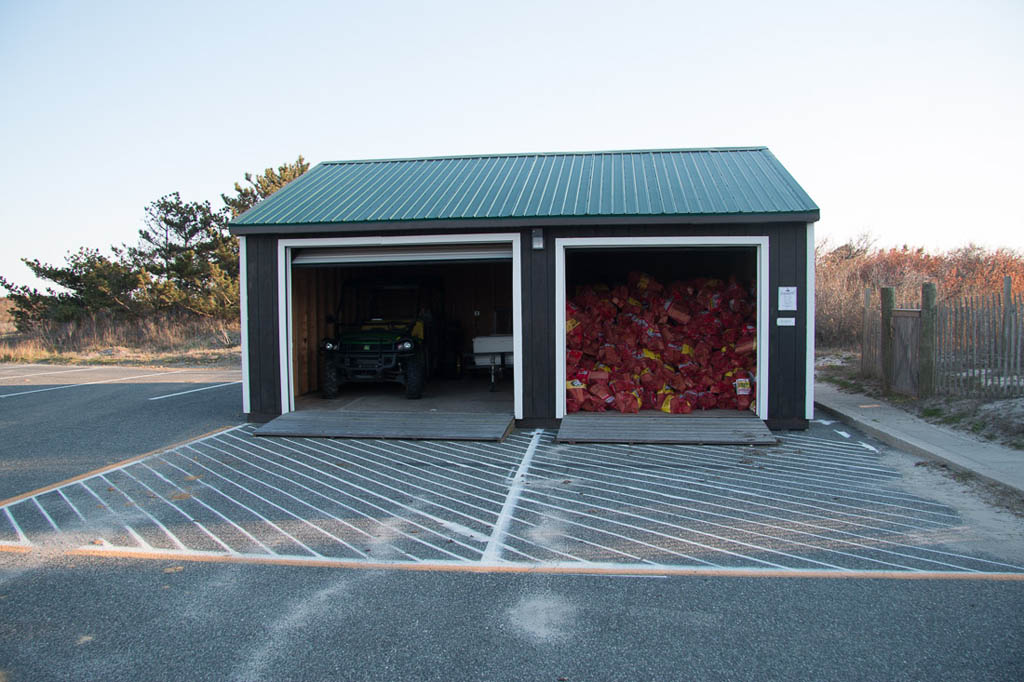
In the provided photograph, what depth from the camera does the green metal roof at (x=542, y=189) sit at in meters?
10.2

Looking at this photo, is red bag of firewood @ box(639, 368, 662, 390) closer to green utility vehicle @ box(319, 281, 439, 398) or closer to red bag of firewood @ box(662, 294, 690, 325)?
red bag of firewood @ box(662, 294, 690, 325)

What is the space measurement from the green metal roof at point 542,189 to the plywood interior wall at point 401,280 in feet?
4.94

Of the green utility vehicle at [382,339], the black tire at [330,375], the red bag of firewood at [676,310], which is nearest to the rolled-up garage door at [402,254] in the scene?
the green utility vehicle at [382,339]

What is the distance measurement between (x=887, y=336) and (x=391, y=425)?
29.5ft

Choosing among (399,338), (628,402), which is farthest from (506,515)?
(399,338)

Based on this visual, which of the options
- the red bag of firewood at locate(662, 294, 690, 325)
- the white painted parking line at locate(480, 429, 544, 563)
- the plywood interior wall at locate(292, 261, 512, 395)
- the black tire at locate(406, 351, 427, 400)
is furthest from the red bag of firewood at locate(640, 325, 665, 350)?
the black tire at locate(406, 351, 427, 400)

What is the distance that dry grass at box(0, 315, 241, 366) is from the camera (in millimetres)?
26469

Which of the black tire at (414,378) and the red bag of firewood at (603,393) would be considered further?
the black tire at (414,378)

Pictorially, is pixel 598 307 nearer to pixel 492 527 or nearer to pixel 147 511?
pixel 492 527

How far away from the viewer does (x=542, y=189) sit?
1176 centimetres

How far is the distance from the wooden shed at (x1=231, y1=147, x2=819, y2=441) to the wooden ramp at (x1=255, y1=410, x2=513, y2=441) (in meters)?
0.05

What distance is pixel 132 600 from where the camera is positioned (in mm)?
4422

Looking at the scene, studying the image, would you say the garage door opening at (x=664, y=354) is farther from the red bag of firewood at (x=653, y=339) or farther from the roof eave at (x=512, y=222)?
the roof eave at (x=512, y=222)

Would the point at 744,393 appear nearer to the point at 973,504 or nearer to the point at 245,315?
the point at 973,504
